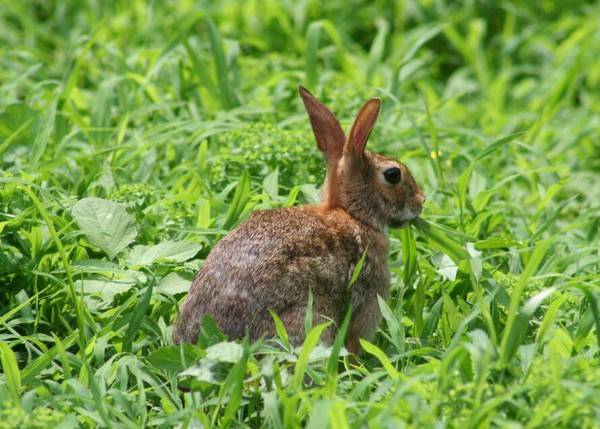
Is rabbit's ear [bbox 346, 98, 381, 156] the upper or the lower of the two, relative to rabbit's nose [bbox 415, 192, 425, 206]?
upper

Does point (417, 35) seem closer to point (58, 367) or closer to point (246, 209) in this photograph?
point (246, 209)

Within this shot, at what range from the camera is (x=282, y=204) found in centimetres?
516

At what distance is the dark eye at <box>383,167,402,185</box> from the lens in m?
4.79

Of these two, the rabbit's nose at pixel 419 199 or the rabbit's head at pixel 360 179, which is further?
the rabbit's nose at pixel 419 199

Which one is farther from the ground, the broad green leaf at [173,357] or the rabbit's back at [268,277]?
the rabbit's back at [268,277]

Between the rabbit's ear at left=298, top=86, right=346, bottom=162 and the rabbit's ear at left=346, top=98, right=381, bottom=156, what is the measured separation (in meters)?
0.13

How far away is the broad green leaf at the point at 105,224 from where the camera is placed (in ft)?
15.2

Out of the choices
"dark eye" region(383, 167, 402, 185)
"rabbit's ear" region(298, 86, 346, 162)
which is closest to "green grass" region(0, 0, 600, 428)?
"dark eye" region(383, 167, 402, 185)

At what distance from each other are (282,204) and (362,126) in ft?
2.29

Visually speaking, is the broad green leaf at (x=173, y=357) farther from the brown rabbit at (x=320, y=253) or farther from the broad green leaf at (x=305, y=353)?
the broad green leaf at (x=305, y=353)

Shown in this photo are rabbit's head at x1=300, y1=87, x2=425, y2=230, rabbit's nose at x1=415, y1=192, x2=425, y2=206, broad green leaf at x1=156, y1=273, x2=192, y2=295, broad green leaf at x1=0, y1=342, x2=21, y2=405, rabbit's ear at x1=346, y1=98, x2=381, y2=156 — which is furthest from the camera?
rabbit's nose at x1=415, y1=192, x2=425, y2=206

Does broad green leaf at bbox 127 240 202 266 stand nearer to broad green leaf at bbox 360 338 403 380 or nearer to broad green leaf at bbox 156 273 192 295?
broad green leaf at bbox 156 273 192 295

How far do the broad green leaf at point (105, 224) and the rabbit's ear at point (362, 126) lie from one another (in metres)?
1.00

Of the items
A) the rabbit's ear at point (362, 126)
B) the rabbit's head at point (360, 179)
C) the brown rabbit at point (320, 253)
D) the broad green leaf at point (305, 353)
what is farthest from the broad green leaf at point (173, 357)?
the rabbit's ear at point (362, 126)
